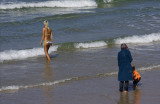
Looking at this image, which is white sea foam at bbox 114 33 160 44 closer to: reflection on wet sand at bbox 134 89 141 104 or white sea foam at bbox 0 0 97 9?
reflection on wet sand at bbox 134 89 141 104

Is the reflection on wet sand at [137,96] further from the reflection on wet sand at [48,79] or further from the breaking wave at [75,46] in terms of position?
the breaking wave at [75,46]

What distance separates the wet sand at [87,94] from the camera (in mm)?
8000

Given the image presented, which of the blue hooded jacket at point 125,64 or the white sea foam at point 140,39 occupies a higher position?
the blue hooded jacket at point 125,64

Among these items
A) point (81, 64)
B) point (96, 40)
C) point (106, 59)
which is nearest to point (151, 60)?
point (106, 59)

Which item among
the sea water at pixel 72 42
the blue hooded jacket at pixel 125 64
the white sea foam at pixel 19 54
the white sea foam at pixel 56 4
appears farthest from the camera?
the white sea foam at pixel 56 4

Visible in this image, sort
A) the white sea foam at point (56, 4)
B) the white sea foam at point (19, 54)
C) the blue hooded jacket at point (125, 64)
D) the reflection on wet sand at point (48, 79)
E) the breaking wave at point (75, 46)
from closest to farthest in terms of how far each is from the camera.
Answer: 1. the reflection on wet sand at point (48, 79)
2. the blue hooded jacket at point (125, 64)
3. the white sea foam at point (19, 54)
4. the breaking wave at point (75, 46)
5. the white sea foam at point (56, 4)

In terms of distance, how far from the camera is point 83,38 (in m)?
15.2

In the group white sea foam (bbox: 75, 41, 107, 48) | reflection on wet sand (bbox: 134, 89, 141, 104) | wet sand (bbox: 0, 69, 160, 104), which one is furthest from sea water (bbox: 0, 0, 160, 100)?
reflection on wet sand (bbox: 134, 89, 141, 104)

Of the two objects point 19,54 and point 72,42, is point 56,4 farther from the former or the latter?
point 19,54

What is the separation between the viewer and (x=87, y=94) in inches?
331

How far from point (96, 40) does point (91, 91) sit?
6142mm

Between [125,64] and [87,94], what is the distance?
3.75 ft

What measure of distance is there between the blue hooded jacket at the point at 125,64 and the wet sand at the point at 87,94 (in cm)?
42

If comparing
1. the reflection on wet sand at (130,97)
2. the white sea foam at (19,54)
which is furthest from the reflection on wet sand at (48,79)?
the reflection on wet sand at (130,97)
